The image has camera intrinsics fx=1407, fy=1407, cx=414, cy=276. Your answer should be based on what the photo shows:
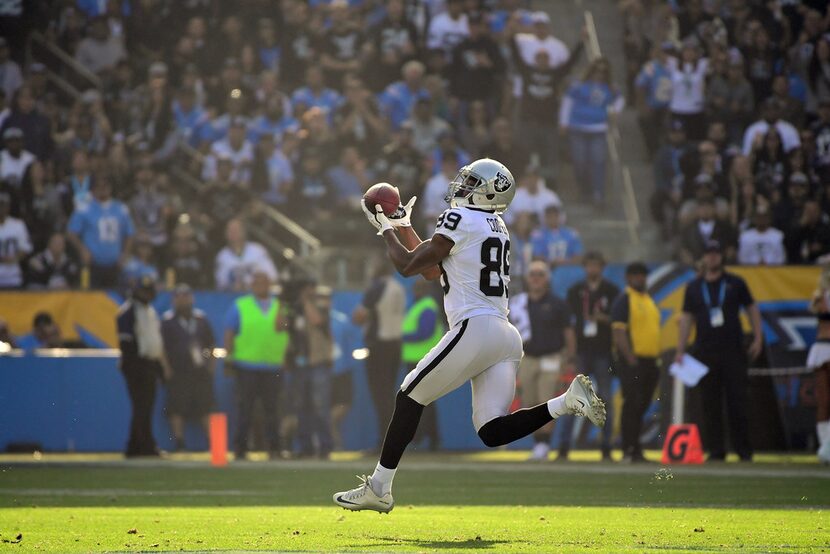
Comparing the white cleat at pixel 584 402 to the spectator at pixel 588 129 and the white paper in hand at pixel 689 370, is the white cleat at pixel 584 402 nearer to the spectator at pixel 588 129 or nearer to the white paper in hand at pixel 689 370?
the white paper in hand at pixel 689 370

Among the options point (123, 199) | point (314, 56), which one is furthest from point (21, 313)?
point (314, 56)

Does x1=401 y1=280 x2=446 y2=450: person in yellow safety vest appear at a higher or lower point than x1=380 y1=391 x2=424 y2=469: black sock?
higher

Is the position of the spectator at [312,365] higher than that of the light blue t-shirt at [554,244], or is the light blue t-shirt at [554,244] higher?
the light blue t-shirt at [554,244]

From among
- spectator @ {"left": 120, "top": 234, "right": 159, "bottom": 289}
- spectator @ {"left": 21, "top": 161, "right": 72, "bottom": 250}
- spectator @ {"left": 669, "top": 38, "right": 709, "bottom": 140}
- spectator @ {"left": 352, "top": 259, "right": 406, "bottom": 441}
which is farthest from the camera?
spectator @ {"left": 669, "top": 38, "right": 709, "bottom": 140}

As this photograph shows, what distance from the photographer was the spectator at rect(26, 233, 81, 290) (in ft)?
52.5

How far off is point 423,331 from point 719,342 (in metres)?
3.17

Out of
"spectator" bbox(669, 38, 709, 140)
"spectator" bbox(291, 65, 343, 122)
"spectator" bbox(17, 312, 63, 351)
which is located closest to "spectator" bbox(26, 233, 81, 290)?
"spectator" bbox(17, 312, 63, 351)

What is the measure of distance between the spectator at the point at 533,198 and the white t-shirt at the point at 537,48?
7.04 feet

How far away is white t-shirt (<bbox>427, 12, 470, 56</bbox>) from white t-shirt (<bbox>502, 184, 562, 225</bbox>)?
2.72 meters

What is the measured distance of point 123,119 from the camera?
18000 mm

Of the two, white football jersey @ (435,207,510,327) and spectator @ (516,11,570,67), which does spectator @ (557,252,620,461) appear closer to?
spectator @ (516,11,570,67)

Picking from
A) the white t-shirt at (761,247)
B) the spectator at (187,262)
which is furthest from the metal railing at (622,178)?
the spectator at (187,262)

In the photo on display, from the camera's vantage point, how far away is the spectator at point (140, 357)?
47.0 feet

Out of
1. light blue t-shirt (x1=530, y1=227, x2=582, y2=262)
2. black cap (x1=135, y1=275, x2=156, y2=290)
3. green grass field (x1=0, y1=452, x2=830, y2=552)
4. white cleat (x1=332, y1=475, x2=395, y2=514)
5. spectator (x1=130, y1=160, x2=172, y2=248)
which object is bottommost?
green grass field (x1=0, y1=452, x2=830, y2=552)
